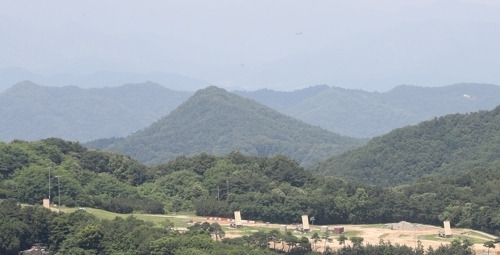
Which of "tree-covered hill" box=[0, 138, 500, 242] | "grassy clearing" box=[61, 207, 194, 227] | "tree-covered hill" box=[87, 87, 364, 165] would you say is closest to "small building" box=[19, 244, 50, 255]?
"grassy clearing" box=[61, 207, 194, 227]

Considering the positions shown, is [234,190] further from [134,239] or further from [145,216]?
[134,239]

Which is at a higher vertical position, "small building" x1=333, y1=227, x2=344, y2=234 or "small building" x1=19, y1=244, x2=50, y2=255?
"small building" x1=333, y1=227, x2=344, y2=234

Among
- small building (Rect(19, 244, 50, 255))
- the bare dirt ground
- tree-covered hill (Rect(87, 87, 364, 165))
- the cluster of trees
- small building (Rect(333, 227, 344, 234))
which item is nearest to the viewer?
the cluster of trees

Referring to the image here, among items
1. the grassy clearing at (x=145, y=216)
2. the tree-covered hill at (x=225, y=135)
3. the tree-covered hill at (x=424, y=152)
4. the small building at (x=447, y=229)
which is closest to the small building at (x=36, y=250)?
the grassy clearing at (x=145, y=216)

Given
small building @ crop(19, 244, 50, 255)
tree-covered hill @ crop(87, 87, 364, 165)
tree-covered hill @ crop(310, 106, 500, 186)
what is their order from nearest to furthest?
small building @ crop(19, 244, 50, 255) < tree-covered hill @ crop(310, 106, 500, 186) < tree-covered hill @ crop(87, 87, 364, 165)

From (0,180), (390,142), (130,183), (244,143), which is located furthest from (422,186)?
(244,143)

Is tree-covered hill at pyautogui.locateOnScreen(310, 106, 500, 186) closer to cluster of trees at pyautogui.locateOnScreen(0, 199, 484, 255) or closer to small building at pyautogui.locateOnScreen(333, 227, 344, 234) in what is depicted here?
small building at pyautogui.locateOnScreen(333, 227, 344, 234)

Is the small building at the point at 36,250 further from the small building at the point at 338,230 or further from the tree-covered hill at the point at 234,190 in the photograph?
the small building at the point at 338,230
